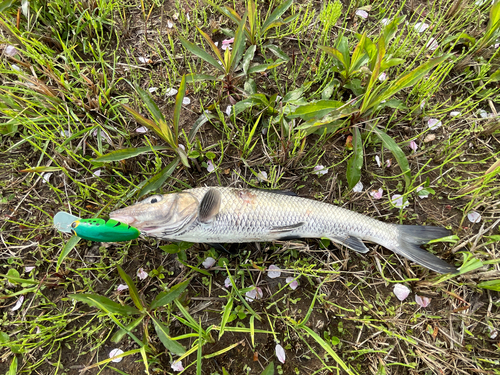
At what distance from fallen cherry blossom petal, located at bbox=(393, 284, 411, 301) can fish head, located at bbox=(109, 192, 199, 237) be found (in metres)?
2.17

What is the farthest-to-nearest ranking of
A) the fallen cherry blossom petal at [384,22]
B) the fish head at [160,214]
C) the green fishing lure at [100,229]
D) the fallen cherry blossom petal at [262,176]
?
the fallen cherry blossom petal at [384,22], the fallen cherry blossom petal at [262,176], the fish head at [160,214], the green fishing lure at [100,229]

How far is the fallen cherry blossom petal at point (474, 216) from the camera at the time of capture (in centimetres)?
291

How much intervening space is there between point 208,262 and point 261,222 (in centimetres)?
74

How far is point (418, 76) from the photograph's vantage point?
2.41 m

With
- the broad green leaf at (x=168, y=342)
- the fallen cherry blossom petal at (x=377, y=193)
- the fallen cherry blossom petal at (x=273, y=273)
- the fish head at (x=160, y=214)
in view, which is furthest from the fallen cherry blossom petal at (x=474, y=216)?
the broad green leaf at (x=168, y=342)

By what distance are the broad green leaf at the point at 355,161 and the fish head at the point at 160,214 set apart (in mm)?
1618

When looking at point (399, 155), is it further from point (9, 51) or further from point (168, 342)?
point (9, 51)

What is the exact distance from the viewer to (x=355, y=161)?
9.01ft

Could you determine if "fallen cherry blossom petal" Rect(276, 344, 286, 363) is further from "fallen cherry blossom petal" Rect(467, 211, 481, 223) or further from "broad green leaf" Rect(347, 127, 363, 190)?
"fallen cherry blossom petal" Rect(467, 211, 481, 223)

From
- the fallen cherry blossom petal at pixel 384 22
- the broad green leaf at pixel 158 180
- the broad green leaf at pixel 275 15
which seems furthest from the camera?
the fallen cherry blossom petal at pixel 384 22

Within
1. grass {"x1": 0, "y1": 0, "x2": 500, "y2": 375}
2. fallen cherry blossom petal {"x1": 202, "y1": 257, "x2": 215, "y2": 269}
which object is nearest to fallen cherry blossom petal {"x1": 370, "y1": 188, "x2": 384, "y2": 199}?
grass {"x1": 0, "y1": 0, "x2": 500, "y2": 375}

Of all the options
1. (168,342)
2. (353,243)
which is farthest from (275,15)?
(168,342)

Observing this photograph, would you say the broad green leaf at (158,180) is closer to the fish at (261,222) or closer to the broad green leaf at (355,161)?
the fish at (261,222)

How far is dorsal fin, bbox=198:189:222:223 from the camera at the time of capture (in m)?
2.39
